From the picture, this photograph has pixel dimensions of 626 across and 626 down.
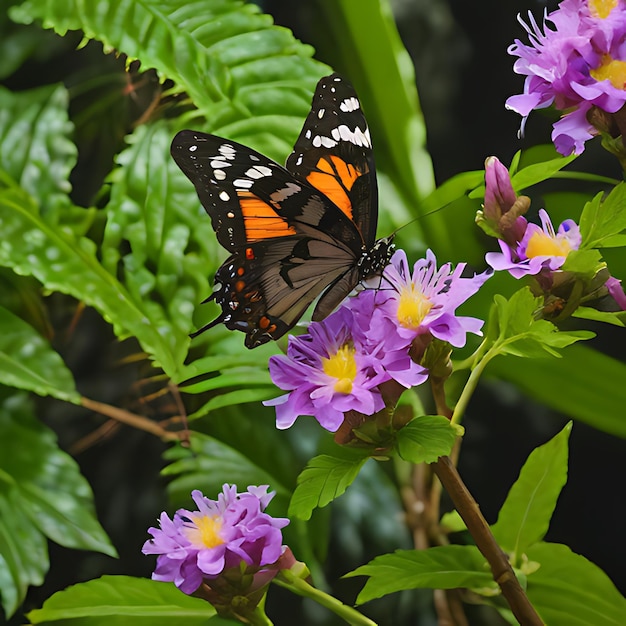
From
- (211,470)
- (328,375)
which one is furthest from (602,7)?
(211,470)

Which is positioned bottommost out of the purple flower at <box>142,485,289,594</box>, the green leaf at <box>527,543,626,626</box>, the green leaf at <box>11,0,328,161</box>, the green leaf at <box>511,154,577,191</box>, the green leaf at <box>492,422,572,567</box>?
the green leaf at <box>527,543,626,626</box>

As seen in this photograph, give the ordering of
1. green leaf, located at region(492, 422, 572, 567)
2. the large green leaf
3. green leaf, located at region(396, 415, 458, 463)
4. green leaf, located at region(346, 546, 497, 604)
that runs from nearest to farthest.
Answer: green leaf, located at region(396, 415, 458, 463), green leaf, located at region(346, 546, 497, 604), green leaf, located at region(492, 422, 572, 567), the large green leaf

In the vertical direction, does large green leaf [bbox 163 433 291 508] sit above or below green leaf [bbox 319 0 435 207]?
below

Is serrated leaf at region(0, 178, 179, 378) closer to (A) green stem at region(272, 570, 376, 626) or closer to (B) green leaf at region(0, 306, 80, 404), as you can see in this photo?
(B) green leaf at region(0, 306, 80, 404)

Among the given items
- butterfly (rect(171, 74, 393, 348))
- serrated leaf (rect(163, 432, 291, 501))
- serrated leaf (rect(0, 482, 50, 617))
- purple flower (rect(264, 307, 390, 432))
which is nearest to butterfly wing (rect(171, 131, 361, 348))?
butterfly (rect(171, 74, 393, 348))

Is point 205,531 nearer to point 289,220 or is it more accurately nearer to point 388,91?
point 289,220

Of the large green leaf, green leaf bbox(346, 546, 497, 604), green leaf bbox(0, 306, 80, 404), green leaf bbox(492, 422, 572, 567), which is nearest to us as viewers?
green leaf bbox(346, 546, 497, 604)

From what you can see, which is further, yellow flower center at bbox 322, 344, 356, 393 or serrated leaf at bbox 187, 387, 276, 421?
serrated leaf at bbox 187, 387, 276, 421
